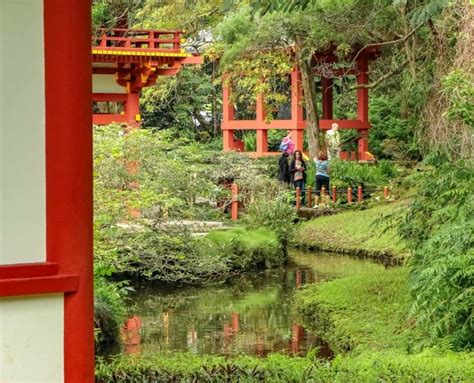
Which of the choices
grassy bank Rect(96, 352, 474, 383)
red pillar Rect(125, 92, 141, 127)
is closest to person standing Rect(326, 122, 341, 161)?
red pillar Rect(125, 92, 141, 127)

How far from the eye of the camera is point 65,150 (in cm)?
380

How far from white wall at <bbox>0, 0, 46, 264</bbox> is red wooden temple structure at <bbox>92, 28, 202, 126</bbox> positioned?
15.4 metres

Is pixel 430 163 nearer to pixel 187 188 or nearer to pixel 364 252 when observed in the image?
pixel 187 188

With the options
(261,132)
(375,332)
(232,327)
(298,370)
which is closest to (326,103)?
(261,132)

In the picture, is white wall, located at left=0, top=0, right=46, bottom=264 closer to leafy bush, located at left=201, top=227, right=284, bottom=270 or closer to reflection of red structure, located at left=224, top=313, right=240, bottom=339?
reflection of red structure, located at left=224, top=313, right=240, bottom=339

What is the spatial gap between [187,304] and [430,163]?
4.87 m

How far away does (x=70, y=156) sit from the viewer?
3812 millimetres

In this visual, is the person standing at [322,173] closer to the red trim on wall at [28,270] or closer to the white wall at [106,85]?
the white wall at [106,85]

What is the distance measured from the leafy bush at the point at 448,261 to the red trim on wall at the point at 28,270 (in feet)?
13.9

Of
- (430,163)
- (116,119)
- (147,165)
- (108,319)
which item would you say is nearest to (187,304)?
(147,165)

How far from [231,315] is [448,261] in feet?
17.7

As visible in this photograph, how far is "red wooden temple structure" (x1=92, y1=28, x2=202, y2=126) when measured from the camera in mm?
19281

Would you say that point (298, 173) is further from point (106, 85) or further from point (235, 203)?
point (106, 85)

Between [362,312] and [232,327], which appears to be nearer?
[362,312]
